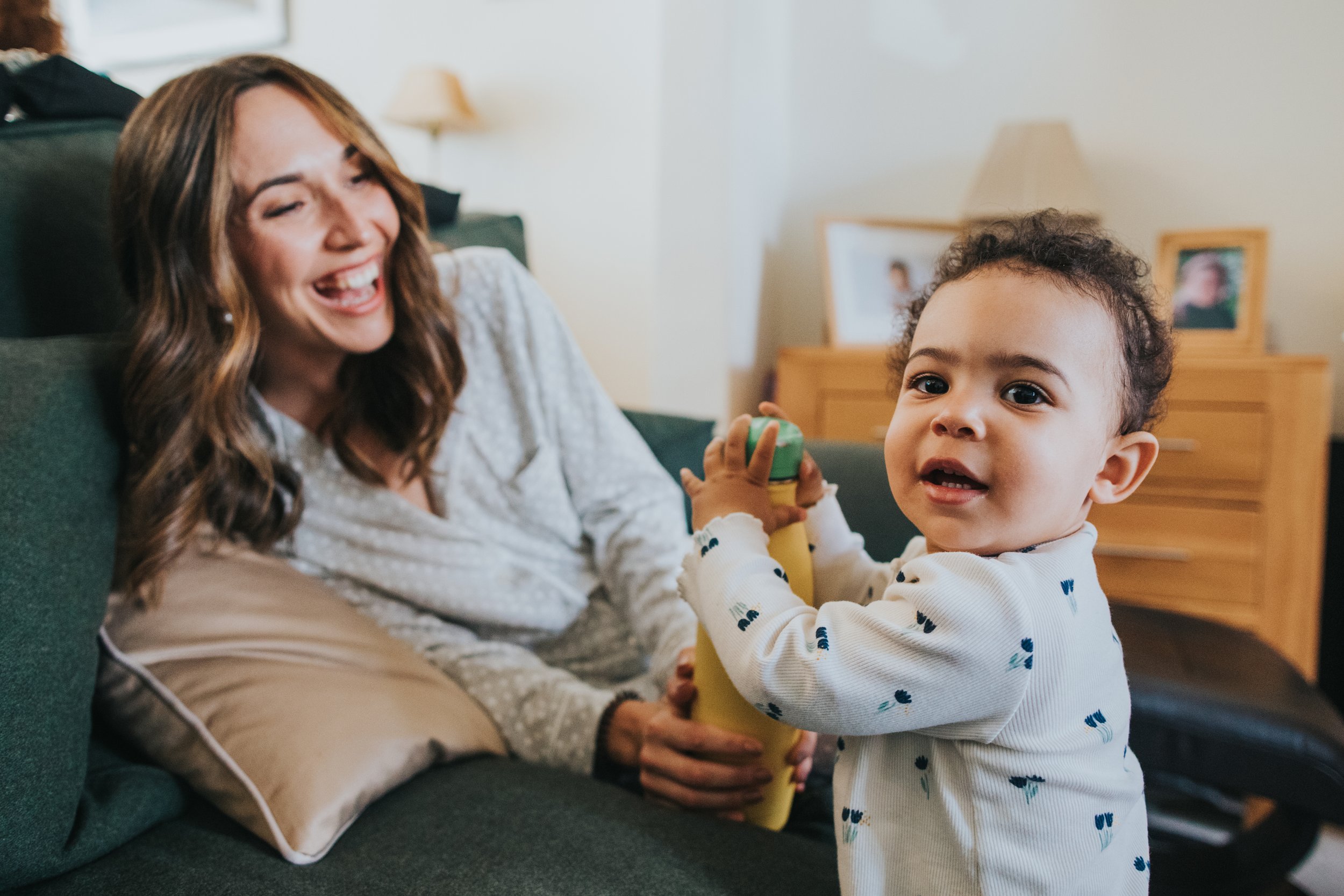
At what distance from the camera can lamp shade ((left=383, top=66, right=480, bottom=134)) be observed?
2.45 metres

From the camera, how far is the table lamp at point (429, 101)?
8.05 feet

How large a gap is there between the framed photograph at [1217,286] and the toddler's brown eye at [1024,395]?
1.75 meters

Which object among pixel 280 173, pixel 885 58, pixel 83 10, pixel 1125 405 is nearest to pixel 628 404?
pixel 885 58

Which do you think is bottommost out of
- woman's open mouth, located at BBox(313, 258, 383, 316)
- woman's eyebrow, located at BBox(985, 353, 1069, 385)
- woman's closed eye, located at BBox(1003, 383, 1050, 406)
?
woman's closed eye, located at BBox(1003, 383, 1050, 406)

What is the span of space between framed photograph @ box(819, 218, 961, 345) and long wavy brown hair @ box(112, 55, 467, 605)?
4.77 feet

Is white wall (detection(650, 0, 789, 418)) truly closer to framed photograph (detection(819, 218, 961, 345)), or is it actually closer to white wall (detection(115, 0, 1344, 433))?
white wall (detection(115, 0, 1344, 433))

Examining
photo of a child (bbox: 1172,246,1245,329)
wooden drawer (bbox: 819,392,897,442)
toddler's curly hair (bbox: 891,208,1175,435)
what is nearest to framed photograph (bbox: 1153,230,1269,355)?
photo of a child (bbox: 1172,246,1245,329)

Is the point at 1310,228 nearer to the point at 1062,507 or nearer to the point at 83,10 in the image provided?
the point at 1062,507

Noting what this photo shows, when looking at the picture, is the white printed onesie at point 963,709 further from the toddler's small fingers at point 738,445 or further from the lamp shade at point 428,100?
the lamp shade at point 428,100

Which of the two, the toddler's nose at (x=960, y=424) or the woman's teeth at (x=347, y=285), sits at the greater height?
the woman's teeth at (x=347, y=285)

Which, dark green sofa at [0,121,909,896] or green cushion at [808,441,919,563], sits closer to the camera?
dark green sofa at [0,121,909,896]

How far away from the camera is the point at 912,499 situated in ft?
1.64

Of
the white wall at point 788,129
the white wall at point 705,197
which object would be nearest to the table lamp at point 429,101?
the white wall at point 788,129

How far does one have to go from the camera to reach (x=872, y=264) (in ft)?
7.36
